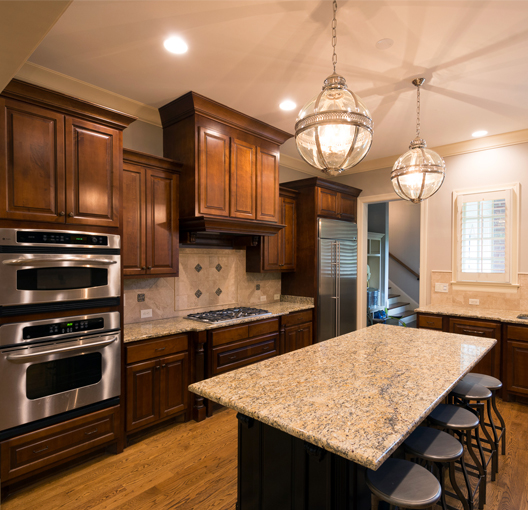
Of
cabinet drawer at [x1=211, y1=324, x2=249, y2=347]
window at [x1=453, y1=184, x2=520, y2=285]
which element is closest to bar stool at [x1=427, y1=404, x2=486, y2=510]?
cabinet drawer at [x1=211, y1=324, x2=249, y2=347]

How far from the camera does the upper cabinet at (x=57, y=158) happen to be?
2043 millimetres

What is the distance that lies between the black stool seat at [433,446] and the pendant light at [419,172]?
1.67m

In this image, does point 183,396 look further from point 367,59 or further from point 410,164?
point 367,59

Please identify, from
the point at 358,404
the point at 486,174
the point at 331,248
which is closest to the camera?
the point at 358,404

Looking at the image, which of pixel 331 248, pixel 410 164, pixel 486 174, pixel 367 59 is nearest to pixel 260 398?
pixel 410 164

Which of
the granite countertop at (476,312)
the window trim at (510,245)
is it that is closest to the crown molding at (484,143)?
the window trim at (510,245)

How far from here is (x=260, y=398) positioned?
145cm

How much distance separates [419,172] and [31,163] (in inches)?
103

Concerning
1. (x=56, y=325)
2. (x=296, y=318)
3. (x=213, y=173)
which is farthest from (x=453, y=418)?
(x=213, y=173)

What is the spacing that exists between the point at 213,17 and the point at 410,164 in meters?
1.67

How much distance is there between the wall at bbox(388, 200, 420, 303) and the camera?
24.6 ft

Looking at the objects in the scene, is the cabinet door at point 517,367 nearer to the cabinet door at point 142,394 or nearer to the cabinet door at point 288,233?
the cabinet door at point 288,233

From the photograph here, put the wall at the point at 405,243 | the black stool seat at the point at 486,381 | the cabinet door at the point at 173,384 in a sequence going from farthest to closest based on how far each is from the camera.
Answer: the wall at the point at 405,243
the cabinet door at the point at 173,384
the black stool seat at the point at 486,381

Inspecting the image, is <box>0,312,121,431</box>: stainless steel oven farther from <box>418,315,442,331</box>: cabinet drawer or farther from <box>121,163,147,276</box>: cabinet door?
<box>418,315,442,331</box>: cabinet drawer
